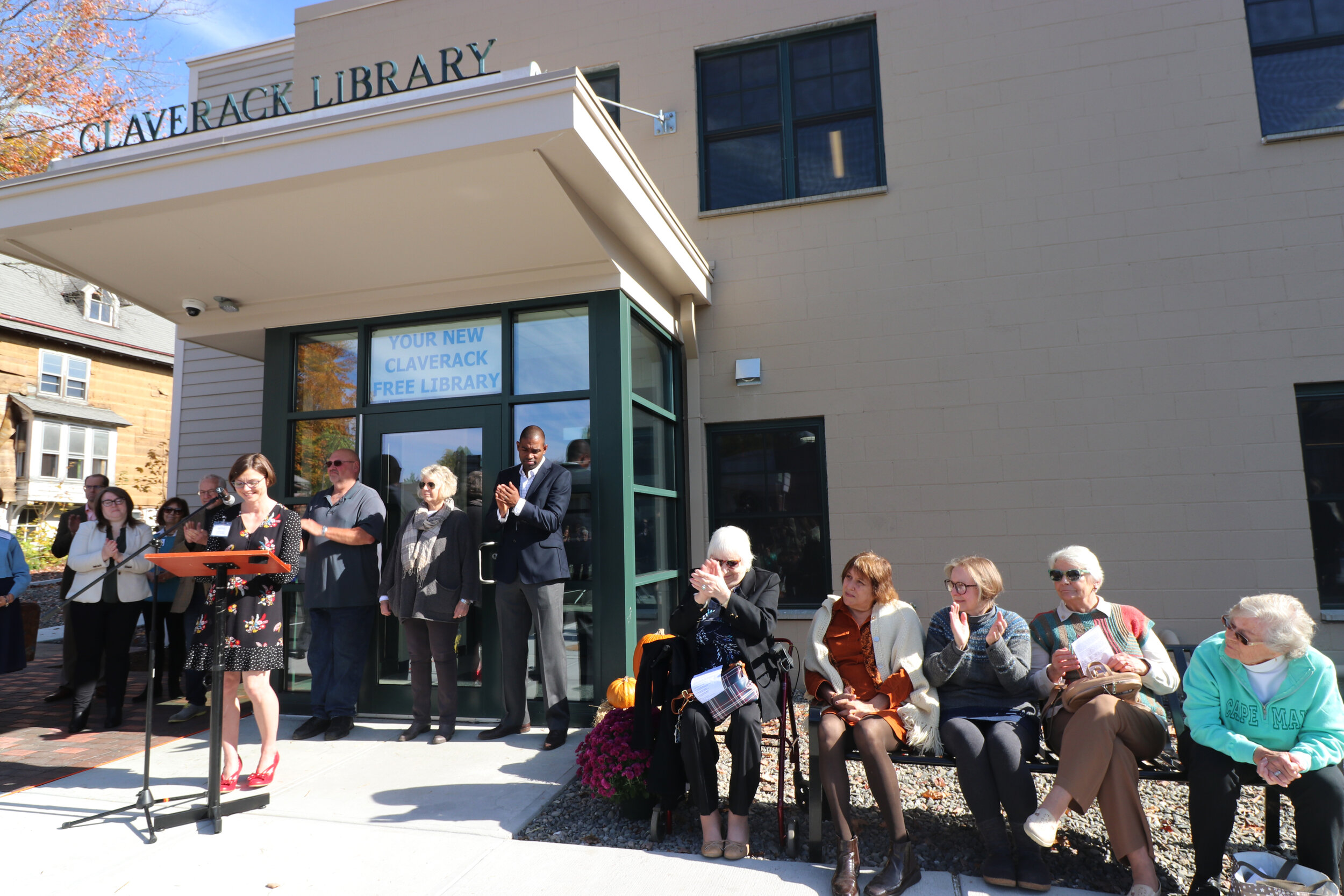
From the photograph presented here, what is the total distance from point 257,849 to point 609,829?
145 cm

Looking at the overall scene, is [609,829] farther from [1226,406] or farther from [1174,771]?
[1226,406]

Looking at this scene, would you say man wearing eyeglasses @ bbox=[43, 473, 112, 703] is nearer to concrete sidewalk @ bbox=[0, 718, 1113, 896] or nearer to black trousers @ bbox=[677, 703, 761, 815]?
concrete sidewalk @ bbox=[0, 718, 1113, 896]

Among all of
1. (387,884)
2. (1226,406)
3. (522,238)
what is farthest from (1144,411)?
(387,884)

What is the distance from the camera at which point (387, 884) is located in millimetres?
2898

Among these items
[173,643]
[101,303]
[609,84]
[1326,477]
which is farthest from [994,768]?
[101,303]

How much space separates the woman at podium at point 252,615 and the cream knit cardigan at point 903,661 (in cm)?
251

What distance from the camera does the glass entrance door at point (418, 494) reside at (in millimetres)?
5086

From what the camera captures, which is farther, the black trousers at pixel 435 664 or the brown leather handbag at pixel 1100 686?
the black trousers at pixel 435 664

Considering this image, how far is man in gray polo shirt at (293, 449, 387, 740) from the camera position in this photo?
4820 millimetres

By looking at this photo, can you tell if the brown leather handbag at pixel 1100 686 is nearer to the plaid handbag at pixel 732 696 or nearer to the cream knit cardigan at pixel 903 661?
the cream knit cardigan at pixel 903 661

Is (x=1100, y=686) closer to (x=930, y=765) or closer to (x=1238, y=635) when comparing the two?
(x=1238, y=635)

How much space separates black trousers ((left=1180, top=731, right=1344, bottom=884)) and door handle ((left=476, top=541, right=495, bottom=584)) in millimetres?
3694

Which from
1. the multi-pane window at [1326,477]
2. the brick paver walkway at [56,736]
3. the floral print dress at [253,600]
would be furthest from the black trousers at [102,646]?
the multi-pane window at [1326,477]

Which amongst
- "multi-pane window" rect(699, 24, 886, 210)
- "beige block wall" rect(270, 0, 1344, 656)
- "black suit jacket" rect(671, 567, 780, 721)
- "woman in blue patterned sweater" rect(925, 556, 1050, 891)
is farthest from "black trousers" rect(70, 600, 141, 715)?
"multi-pane window" rect(699, 24, 886, 210)
